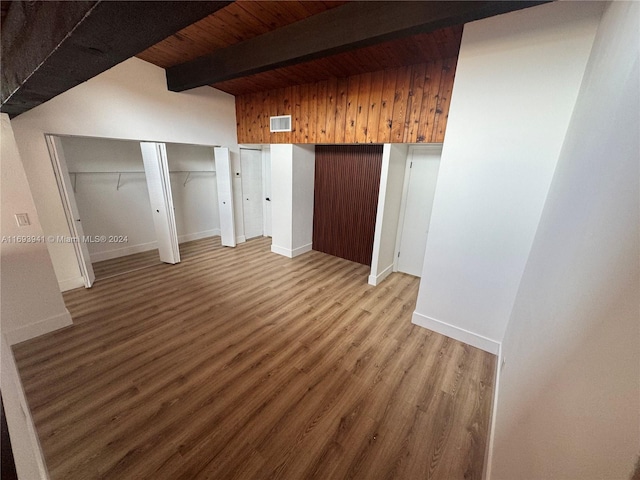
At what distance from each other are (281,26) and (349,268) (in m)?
3.25

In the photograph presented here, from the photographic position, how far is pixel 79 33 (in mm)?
802

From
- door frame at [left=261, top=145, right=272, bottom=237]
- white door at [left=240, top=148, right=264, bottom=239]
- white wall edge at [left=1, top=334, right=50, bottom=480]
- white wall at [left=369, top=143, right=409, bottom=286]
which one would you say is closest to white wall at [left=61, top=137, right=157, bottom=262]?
white door at [left=240, top=148, right=264, bottom=239]

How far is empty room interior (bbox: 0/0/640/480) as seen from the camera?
2.57 feet

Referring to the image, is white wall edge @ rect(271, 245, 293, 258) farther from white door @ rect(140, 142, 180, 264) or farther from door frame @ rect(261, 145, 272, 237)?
white door @ rect(140, 142, 180, 264)

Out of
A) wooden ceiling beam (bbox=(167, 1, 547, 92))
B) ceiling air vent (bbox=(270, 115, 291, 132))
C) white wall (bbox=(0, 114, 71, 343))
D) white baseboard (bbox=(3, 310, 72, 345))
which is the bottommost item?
white baseboard (bbox=(3, 310, 72, 345))

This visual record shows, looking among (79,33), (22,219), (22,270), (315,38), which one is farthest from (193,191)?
(79,33)

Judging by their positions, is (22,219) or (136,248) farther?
(136,248)

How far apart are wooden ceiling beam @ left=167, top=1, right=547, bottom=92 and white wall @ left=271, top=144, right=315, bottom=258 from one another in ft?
4.73

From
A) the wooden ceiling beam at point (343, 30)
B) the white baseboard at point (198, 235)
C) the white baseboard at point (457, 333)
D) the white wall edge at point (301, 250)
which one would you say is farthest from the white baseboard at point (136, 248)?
the white baseboard at point (457, 333)

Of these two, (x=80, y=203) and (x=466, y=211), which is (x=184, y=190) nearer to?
(x=80, y=203)

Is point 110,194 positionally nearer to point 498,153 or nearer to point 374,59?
point 374,59

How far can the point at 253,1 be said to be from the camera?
1.89 meters

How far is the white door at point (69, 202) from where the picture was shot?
2723 millimetres

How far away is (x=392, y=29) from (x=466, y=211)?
5.14 ft
